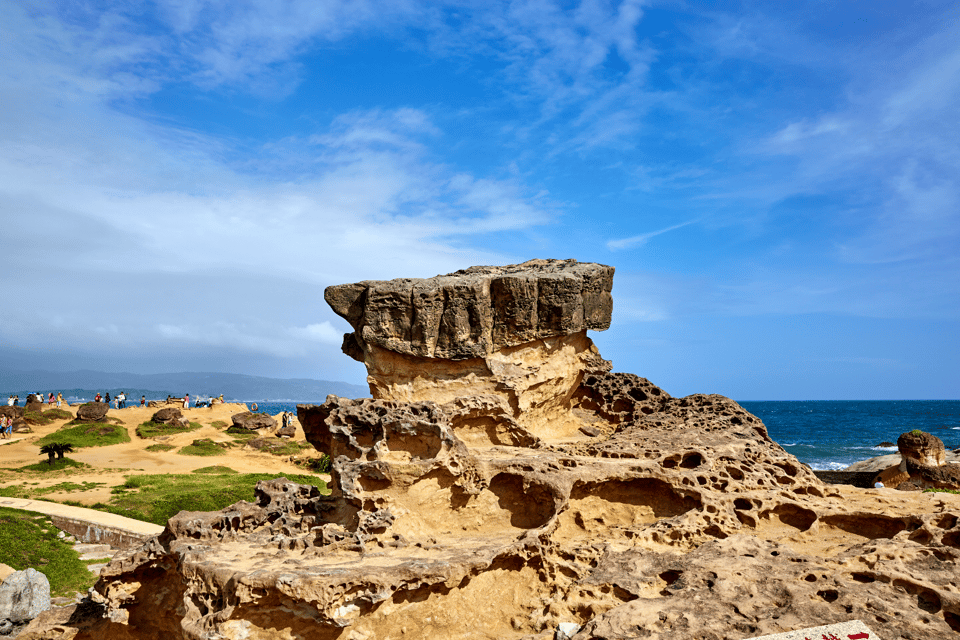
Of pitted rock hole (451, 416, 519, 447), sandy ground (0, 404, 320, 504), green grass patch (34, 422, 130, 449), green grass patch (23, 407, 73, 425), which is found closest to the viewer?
pitted rock hole (451, 416, 519, 447)

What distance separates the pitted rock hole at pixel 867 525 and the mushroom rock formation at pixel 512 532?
2 cm

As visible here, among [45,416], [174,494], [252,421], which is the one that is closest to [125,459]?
[252,421]

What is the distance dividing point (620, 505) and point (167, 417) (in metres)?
35.2

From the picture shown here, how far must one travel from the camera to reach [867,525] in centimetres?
905

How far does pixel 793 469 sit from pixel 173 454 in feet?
105

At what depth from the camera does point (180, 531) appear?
8727mm

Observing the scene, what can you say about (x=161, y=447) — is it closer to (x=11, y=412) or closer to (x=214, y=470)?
(x=214, y=470)

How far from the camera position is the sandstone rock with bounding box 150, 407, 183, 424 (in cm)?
3747

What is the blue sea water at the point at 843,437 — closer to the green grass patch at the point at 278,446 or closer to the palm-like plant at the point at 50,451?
the green grass patch at the point at 278,446

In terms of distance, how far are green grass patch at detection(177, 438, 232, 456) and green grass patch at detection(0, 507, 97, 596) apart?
15.9 metres

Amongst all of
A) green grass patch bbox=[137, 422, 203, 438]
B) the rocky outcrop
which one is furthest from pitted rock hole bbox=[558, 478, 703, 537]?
green grass patch bbox=[137, 422, 203, 438]

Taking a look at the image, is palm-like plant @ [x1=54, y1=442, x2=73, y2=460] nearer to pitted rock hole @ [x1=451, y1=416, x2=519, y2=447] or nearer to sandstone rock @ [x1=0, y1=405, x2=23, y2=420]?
sandstone rock @ [x1=0, y1=405, x2=23, y2=420]

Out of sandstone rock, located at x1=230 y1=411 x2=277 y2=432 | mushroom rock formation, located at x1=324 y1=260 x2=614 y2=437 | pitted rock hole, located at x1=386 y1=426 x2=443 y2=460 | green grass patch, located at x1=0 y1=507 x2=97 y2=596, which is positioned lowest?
green grass patch, located at x1=0 y1=507 x2=97 y2=596

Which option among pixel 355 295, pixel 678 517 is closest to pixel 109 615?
pixel 355 295
